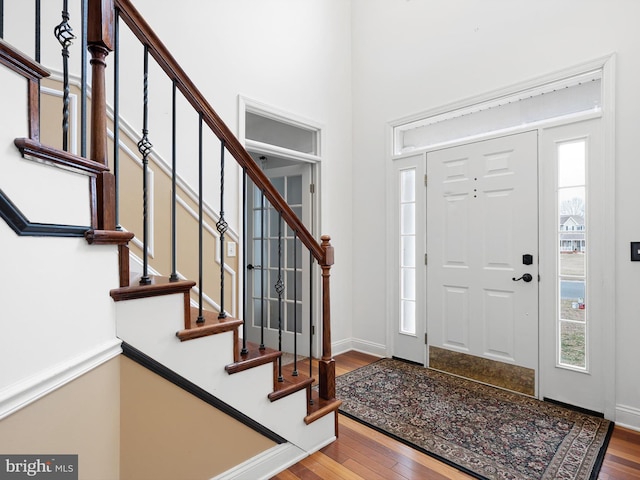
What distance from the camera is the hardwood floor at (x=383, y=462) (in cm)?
187

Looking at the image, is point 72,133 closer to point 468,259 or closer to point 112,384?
point 112,384

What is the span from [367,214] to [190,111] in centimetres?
201

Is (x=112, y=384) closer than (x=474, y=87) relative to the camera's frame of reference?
Yes

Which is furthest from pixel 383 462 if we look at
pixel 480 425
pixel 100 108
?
pixel 100 108

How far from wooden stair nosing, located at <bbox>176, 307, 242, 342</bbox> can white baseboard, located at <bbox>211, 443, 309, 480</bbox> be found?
2.31ft

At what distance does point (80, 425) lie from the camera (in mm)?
1098

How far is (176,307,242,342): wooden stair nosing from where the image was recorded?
1443mm

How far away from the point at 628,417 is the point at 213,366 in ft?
8.75

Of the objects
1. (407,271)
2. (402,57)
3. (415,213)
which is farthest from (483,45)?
(407,271)

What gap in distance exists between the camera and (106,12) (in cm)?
119

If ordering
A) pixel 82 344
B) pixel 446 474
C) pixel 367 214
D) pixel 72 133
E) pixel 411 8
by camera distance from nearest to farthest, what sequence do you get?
pixel 82 344, pixel 446 474, pixel 72 133, pixel 411 8, pixel 367 214

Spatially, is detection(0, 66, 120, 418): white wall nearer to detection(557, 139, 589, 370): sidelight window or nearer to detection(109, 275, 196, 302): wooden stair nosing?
detection(109, 275, 196, 302): wooden stair nosing

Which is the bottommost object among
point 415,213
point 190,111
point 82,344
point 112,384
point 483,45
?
point 112,384

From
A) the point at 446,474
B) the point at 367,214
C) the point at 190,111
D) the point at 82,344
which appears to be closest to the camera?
the point at 82,344
